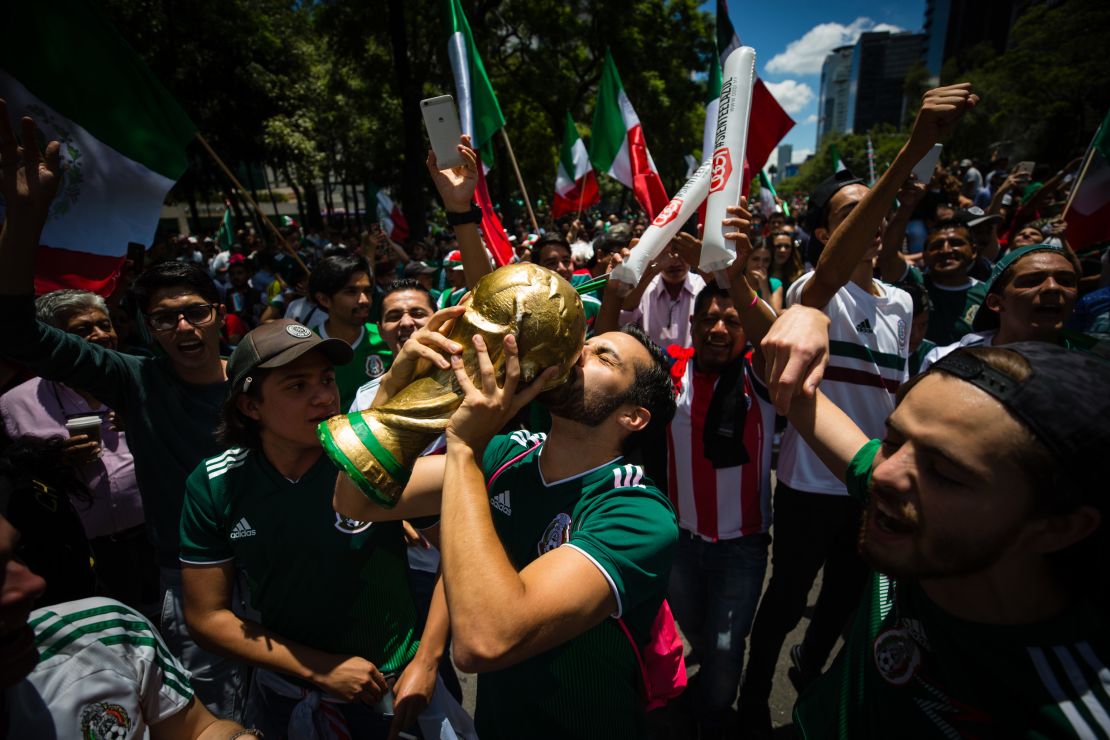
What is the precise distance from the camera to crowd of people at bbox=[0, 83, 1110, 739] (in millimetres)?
1120

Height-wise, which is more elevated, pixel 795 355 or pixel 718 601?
pixel 795 355

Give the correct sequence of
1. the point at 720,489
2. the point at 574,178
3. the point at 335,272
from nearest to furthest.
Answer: the point at 720,489, the point at 335,272, the point at 574,178

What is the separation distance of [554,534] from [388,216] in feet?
A: 37.5

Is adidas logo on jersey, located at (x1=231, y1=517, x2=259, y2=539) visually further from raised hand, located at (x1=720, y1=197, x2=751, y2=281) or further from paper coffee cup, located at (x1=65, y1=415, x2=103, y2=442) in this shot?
raised hand, located at (x1=720, y1=197, x2=751, y2=281)

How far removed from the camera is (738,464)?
2766 millimetres

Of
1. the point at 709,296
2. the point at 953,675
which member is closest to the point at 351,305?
the point at 709,296

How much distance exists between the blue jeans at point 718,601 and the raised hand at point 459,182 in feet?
6.76

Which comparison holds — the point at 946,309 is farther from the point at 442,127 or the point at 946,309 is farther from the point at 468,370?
the point at 468,370

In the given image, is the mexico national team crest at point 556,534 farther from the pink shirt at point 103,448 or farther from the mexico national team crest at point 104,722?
the pink shirt at point 103,448


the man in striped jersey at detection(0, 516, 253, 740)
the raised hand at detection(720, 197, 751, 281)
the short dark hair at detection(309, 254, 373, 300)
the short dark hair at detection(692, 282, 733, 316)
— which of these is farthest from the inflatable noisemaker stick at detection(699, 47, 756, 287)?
the short dark hair at detection(309, 254, 373, 300)

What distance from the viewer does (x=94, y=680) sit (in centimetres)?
124

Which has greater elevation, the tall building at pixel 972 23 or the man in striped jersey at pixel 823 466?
the tall building at pixel 972 23

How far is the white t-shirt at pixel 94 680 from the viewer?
3.80ft

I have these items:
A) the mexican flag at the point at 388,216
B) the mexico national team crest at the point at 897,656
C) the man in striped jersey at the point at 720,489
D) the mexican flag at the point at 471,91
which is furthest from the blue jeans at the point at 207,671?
the mexican flag at the point at 388,216
